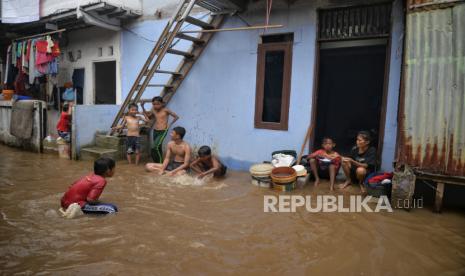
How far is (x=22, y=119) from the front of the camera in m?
9.91

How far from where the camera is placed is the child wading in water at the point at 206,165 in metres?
6.75

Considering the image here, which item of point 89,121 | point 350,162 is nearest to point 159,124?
point 89,121

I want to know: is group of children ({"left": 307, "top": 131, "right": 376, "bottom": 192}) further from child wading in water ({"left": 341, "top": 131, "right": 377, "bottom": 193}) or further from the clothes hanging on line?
the clothes hanging on line

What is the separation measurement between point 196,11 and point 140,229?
584 cm

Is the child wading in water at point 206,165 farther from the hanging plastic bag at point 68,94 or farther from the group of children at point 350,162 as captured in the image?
the hanging plastic bag at point 68,94

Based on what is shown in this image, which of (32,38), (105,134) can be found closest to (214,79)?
(105,134)

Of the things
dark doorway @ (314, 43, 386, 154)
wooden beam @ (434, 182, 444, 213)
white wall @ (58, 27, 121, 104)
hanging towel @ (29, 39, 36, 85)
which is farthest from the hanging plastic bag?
wooden beam @ (434, 182, 444, 213)

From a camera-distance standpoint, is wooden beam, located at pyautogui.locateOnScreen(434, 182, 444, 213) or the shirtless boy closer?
wooden beam, located at pyautogui.locateOnScreen(434, 182, 444, 213)

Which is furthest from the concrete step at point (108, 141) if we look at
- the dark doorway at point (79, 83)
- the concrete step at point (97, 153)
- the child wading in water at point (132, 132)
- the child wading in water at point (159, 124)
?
the dark doorway at point (79, 83)

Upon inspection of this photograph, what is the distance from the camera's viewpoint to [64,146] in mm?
8867

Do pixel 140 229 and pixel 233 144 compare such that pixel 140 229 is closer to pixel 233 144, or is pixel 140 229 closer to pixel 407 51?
pixel 233 144

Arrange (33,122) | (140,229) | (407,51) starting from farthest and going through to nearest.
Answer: (33,122), (407,51), (140,229)

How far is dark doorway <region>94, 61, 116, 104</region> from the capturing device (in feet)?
36.3

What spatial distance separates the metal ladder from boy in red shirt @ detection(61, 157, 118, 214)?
332cm
